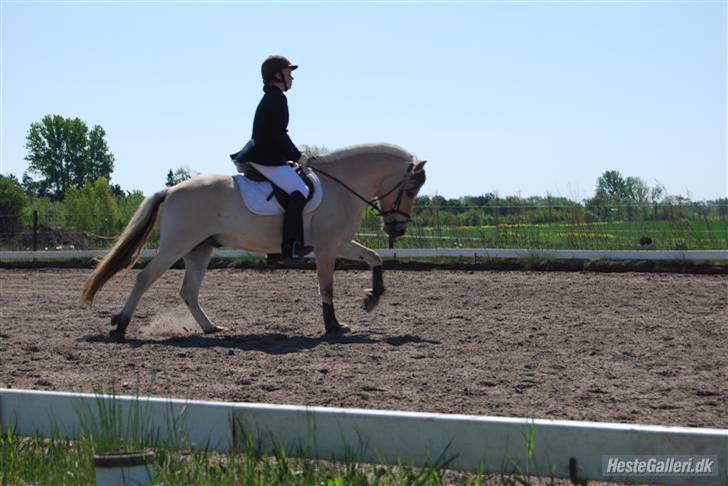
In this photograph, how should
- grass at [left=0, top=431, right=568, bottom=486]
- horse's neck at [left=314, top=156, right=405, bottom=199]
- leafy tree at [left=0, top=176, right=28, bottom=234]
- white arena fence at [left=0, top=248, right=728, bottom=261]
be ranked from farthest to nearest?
leafy tree at [left=0, top=176, right=28, bottom=234], white arena fence at [left=0, top=248, right=728, bottom=261], horse's neck at [left=314, top=156, right=405, bottom=199], grass at [left=0, top=431, right=568, bottom=486]

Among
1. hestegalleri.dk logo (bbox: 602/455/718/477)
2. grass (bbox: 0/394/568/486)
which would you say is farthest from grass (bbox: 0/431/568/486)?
hestegalleri.dk logo (bbox: 602/455/718/477)

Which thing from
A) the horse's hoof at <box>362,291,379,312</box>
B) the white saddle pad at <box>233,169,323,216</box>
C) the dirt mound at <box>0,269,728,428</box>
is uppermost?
the white saddle pad at <box>233,169,323,216</box>

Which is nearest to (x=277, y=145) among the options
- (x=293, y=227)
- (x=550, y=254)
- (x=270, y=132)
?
(x=270, y=132)

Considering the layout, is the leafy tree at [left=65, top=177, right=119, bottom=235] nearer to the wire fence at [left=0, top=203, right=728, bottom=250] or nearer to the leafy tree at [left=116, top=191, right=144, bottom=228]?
the leafy tree at [left=116, top=191, right=144, bottom=228]

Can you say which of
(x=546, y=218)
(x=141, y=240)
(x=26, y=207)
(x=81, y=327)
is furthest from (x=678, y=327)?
(x=26, y=207)

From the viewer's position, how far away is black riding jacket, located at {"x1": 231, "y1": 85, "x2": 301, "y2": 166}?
30.9 feet

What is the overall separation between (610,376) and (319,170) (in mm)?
4462

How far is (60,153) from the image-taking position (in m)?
78.3

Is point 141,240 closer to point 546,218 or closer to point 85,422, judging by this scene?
point 85,422

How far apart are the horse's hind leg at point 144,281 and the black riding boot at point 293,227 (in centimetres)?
108

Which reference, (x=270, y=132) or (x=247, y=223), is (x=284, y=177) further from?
(x=247, y=223)

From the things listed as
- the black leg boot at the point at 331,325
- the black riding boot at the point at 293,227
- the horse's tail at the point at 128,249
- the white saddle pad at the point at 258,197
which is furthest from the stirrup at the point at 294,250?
the horse's tail at the point at 128,249

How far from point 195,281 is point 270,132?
5.77 feet

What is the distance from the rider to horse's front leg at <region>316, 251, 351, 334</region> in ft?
1.24
